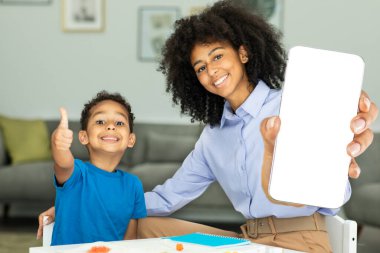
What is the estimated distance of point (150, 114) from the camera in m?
5.12

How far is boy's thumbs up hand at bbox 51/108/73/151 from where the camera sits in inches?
54.6

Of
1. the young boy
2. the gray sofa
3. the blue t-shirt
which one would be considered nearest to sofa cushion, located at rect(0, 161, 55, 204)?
the gray sofa

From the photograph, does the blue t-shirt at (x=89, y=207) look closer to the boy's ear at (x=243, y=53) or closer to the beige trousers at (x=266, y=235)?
the beige trousers at (x=266, y=235)

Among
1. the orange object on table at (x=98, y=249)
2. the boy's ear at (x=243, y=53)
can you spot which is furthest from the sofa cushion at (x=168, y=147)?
the orange object on table at (x=98, y=249)

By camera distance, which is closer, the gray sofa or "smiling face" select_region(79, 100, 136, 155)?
"smiling face" select_region(79, 100, 136, 155)

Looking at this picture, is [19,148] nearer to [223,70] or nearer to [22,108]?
[22,108]

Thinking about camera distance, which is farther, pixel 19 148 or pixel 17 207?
pixel 17 207

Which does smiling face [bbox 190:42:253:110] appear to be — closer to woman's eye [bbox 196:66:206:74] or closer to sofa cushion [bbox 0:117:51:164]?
woman's eye [bbox 196:66:206:74]

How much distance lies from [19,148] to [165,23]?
5.07 feet

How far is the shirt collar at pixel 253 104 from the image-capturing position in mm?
1839

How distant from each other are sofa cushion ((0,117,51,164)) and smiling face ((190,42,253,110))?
113 inches

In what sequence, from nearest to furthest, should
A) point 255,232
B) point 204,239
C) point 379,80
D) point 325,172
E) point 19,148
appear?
point 325,172, point 204,239, point 255,232, point 19,148, point 379,80

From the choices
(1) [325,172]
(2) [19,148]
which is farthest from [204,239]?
(2) [19,148]

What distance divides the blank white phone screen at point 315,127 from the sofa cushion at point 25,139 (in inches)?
137
